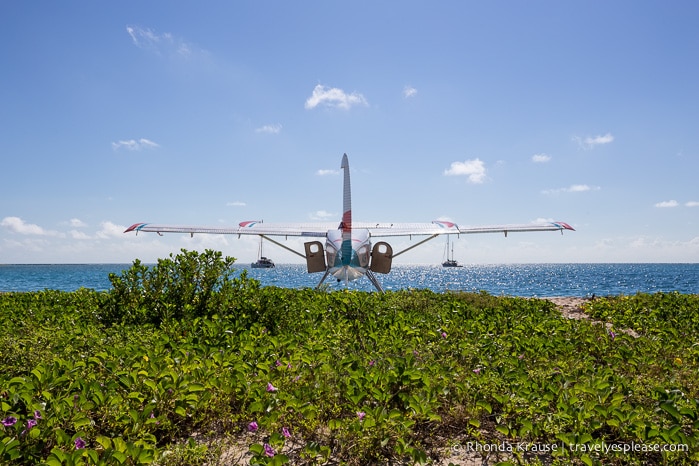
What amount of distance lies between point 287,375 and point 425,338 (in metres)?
2.45

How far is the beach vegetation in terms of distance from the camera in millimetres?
2957

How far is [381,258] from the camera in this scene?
21.0 meters

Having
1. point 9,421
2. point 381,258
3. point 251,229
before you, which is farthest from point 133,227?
point 9,421

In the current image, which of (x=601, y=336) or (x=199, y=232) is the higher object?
(x=199, y=232)

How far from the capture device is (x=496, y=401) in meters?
3.97

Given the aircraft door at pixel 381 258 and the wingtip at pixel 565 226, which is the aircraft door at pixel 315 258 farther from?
the wingtip at pixel 565 226

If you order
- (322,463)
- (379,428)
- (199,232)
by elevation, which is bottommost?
(322,463)

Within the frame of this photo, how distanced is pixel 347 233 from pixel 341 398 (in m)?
15.8

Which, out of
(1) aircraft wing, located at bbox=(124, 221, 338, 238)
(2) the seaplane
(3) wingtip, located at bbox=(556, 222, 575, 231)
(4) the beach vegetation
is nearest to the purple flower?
(4) the beach vegetation

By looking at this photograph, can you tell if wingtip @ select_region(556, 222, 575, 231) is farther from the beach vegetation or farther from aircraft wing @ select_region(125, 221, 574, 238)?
the beach vegetation

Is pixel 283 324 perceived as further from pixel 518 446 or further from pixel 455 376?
pixel 518 446

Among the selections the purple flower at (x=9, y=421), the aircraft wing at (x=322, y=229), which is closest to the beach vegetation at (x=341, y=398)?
the purple flower at (x=9, y=421)

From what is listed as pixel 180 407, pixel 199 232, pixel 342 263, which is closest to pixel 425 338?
pixel 180 407

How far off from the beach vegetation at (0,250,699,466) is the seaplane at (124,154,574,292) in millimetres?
12829
